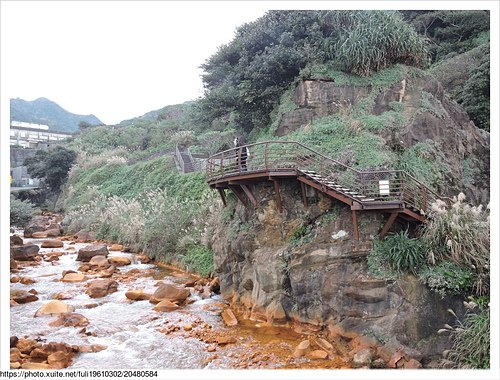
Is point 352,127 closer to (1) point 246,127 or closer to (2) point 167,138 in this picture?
(1) point 246,127

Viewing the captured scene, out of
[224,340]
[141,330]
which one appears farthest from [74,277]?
[224,340]

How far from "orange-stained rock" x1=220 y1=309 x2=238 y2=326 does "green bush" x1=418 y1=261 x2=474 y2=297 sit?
4.87 m

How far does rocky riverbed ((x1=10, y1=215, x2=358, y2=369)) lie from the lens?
8.60 metres

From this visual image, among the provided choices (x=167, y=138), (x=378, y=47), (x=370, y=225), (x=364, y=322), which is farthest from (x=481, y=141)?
(x=167, y=138)

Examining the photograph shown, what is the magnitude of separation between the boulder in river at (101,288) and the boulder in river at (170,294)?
1.94 m

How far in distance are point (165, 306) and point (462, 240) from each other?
26.5 ft

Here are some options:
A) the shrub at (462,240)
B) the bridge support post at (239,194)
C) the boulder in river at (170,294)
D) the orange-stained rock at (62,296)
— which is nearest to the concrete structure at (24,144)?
the orange-stained rock at (62,296)

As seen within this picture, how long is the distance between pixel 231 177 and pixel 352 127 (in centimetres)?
498

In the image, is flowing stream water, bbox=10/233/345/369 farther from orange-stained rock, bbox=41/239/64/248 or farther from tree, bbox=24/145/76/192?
tree, bbox=24/145/76/192

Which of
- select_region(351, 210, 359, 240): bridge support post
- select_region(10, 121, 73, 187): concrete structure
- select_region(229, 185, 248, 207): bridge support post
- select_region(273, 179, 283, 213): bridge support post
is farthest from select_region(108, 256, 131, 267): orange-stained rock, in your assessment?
select_region(10, 121, 73, 187): concrete structure

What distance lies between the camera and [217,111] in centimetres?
1972

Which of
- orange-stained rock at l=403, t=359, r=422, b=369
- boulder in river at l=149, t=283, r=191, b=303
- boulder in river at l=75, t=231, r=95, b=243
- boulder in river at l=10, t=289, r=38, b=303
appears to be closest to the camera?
orange-stained rock at l=403, t=359, r=422, b=369

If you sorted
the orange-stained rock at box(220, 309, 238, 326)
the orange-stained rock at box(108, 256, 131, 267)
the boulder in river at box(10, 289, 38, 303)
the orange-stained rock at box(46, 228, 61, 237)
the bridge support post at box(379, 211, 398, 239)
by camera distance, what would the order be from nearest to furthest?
1. the bridge support post at box(379, 211, 398, 239)
2. the orange-stained rock at box(220, 309, 238, 326)
3. the boulder in river at box(10, 289, 38, 303)
4. the orange-stained rock at box(108, 256, 131, 267)
5. the orange-stained rock at box(46, 228, 61, 237)

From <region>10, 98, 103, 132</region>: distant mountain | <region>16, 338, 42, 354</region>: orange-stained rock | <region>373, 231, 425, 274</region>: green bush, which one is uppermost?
<region>10, 98, 103, 132</region>: distant mountain
